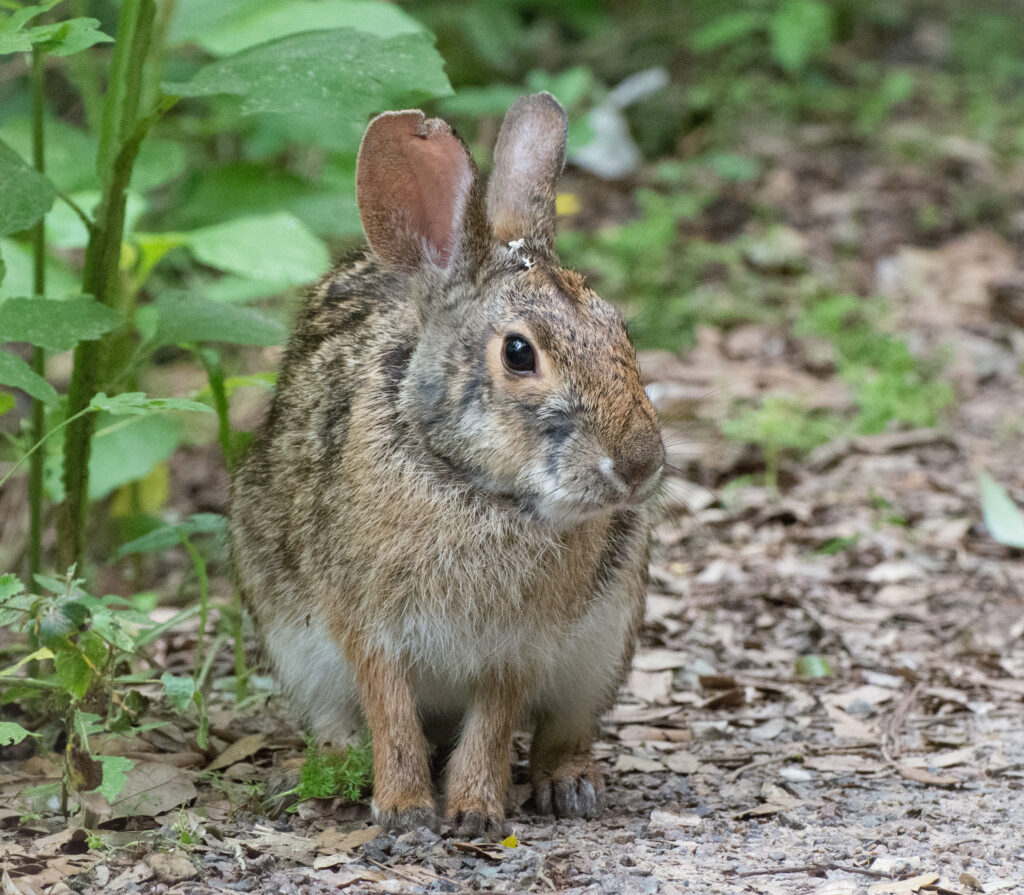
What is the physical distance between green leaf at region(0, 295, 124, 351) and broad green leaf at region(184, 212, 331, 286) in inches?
49.5

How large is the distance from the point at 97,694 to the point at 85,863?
0.61 m

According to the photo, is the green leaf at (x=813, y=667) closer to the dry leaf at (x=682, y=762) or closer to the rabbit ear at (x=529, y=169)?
the dry leaf at (x=682, y=762)

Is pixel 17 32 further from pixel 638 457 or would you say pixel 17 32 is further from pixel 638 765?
pixel 638 765

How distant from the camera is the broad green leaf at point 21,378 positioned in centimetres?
389

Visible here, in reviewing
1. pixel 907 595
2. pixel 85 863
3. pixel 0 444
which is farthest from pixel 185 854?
pixel 0 444

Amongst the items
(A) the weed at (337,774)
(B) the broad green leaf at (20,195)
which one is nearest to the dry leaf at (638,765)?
(A) the weed at (337,774)

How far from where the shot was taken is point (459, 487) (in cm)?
425

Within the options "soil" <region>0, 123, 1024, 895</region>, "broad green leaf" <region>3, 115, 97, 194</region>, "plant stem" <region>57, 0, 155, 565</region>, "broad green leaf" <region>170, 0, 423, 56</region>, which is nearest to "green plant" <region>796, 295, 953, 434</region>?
"soil" <region>0, 123, 1024, 895</region>

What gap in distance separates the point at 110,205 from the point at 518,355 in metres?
1.64

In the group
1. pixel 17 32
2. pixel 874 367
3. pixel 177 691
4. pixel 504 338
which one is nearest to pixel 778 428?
pixel 874 367

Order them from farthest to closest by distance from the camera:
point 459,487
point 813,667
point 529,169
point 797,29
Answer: point 797,29
point 813,667
point 529,169
point 459,487

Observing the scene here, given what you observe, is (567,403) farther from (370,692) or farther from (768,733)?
(768,733)

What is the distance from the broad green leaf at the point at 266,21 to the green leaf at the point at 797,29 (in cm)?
587

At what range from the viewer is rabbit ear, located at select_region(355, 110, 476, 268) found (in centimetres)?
434
